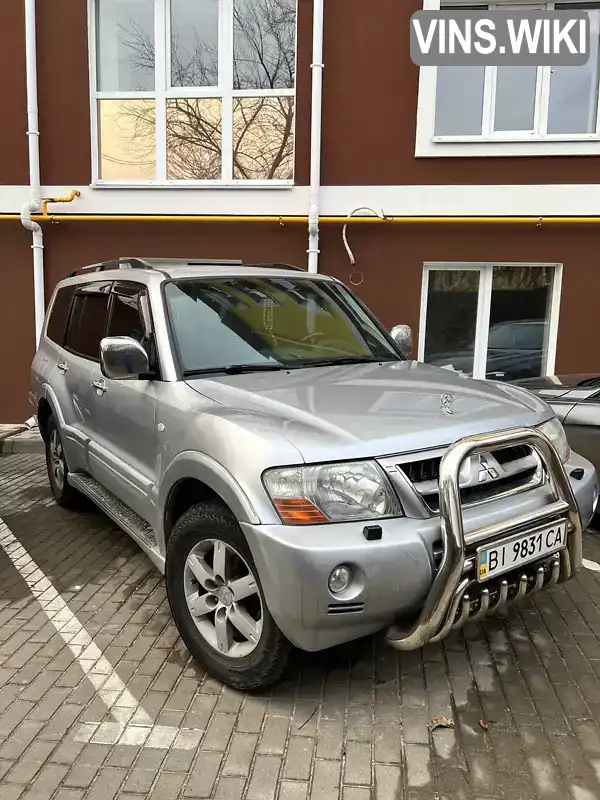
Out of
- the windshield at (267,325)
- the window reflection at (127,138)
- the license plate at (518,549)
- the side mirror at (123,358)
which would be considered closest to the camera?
the license plate at (518,549)

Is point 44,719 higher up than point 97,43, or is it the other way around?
point 97,43

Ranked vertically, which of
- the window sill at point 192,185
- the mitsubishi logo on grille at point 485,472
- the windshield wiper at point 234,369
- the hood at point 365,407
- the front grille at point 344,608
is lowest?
the front grille at point 344,608

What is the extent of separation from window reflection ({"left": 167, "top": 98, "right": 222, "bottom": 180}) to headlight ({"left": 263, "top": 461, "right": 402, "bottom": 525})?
21.8ft

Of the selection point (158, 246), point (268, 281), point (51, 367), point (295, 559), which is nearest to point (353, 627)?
point (295, 559)

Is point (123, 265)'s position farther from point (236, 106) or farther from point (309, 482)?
point (236, 106)

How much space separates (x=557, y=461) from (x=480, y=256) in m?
5.53

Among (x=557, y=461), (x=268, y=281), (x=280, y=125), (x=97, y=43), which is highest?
(x=97, y=43)

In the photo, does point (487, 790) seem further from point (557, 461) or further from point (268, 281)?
point (268, 281)

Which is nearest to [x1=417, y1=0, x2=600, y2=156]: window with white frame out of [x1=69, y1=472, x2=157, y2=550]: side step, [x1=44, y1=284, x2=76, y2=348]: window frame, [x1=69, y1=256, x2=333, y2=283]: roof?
[x1=69, y1=256, x2=333, y2=283]: roof

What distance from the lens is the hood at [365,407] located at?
2.53 m

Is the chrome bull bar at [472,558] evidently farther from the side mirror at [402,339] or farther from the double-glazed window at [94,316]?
the double-glazed window at [94,316]

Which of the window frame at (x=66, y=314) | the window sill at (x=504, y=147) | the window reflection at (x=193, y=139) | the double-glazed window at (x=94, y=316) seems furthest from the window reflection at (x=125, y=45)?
the double-glazed window at (x=94, y=316)

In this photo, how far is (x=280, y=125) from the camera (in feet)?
26.4

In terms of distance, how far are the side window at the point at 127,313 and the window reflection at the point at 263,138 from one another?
178 inches
